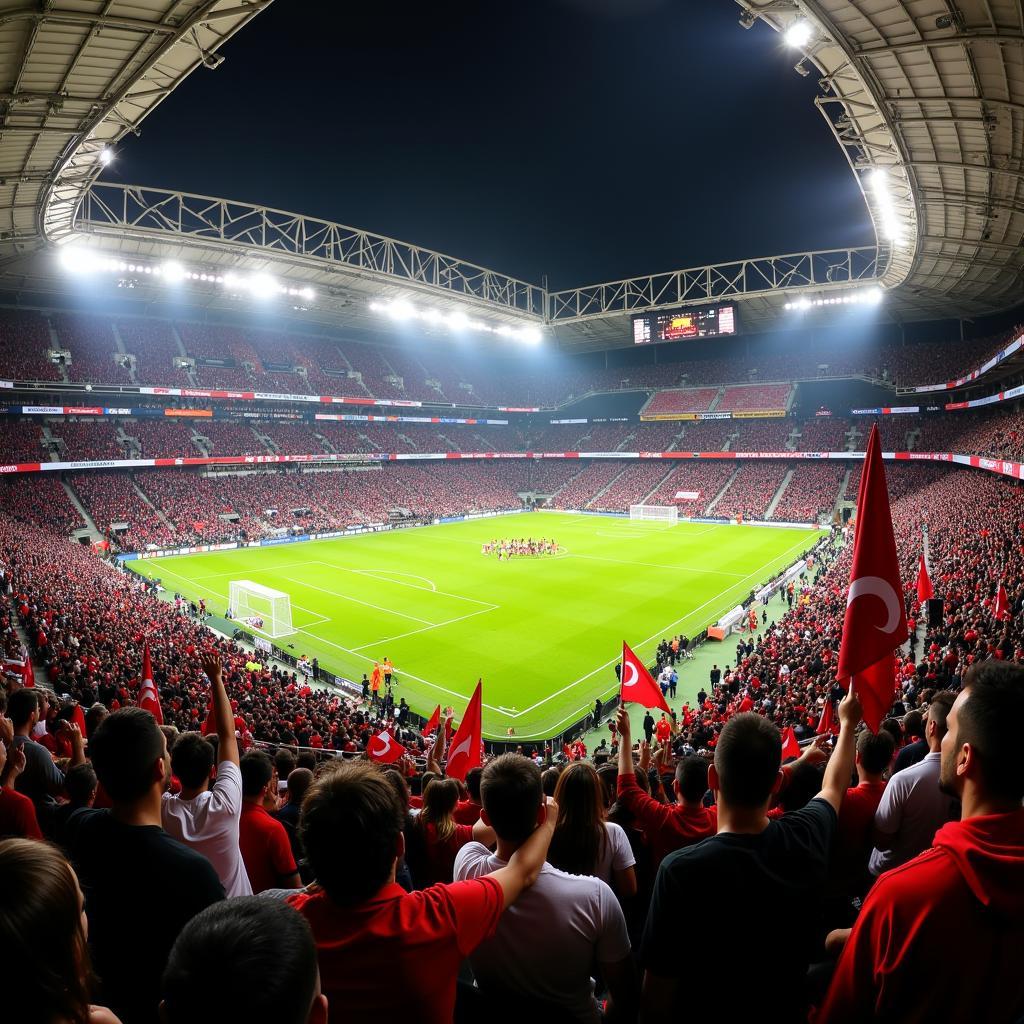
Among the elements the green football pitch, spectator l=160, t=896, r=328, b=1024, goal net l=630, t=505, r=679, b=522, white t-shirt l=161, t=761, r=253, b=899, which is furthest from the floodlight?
goal net l=630, t=505, r=679, b=522

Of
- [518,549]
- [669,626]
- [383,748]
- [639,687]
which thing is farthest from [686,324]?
[383,748]

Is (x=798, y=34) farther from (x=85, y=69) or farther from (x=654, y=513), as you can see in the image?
(x=654, y=513)

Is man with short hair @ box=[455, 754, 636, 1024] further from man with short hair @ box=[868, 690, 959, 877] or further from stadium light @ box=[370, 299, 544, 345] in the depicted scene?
stadium light @ box=[370, 299, 544, 345]

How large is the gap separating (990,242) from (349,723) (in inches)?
1464

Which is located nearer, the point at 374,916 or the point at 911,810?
the point at 374,916

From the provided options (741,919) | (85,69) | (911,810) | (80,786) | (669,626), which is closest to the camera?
(741,919)

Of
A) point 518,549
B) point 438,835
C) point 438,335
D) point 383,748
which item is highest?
point 438,335

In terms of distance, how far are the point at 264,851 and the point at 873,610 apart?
4.56 meters

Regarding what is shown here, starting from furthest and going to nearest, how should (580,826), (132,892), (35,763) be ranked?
(35,763) → (580,826) → (132,892)

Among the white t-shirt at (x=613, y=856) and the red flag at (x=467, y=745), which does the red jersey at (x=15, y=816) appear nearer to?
the white t-shirt at (x=613, y=856)

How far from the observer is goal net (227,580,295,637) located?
27578 millimetres

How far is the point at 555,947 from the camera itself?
2.59 meters

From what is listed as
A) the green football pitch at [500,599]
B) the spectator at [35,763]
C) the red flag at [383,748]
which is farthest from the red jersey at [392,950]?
the green football pitch at [500,599]

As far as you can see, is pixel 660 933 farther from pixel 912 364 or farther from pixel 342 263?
pixel 912 364
